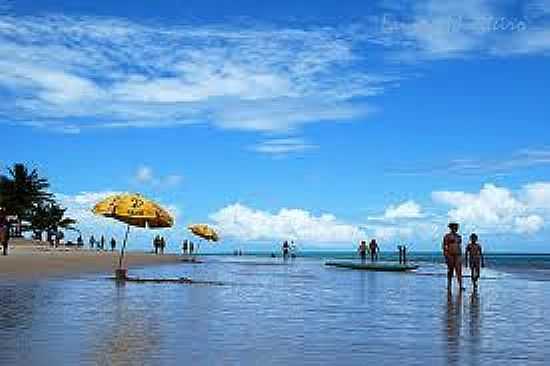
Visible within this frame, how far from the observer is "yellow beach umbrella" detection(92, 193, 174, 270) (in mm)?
27469

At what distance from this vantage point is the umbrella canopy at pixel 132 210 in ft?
90.1

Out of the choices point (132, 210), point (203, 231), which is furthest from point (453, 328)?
point (203, 231)

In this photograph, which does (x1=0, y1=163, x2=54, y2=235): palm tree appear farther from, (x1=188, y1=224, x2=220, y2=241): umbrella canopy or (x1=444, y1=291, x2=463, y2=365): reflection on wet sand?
(x1=444, y1=291, x2=463, y2=365): reflection on wet sand

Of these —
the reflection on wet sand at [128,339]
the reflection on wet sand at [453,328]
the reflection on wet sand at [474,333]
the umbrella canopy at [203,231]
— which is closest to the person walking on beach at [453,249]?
the reflection on wet sand at [453,328]

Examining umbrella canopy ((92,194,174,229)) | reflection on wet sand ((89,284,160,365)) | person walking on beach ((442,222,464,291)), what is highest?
umbrella canopy ((92,194,174,229))

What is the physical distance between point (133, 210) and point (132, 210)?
0.11 feet

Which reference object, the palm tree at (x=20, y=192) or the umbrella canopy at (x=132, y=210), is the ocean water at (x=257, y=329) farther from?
the palm tree at (x=20, y=192)

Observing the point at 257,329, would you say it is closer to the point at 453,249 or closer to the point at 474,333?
the point at 474,333

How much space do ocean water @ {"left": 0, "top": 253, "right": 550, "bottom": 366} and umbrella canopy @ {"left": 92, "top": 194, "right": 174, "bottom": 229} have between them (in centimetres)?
496

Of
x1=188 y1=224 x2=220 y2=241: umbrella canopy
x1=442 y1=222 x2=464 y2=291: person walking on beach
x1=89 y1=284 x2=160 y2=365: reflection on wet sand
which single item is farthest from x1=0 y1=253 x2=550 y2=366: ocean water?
x1=188 y1=224 x2=220 y2=241: umbrella canopy

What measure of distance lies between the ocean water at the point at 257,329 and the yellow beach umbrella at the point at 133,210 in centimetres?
Answer: 496

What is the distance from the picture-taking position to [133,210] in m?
27.5

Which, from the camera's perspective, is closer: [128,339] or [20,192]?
[128,339]

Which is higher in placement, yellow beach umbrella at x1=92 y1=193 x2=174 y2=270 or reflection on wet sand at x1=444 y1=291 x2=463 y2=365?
yellow beach umbrella at x1=92 y1=193 x2=174 y2=270
